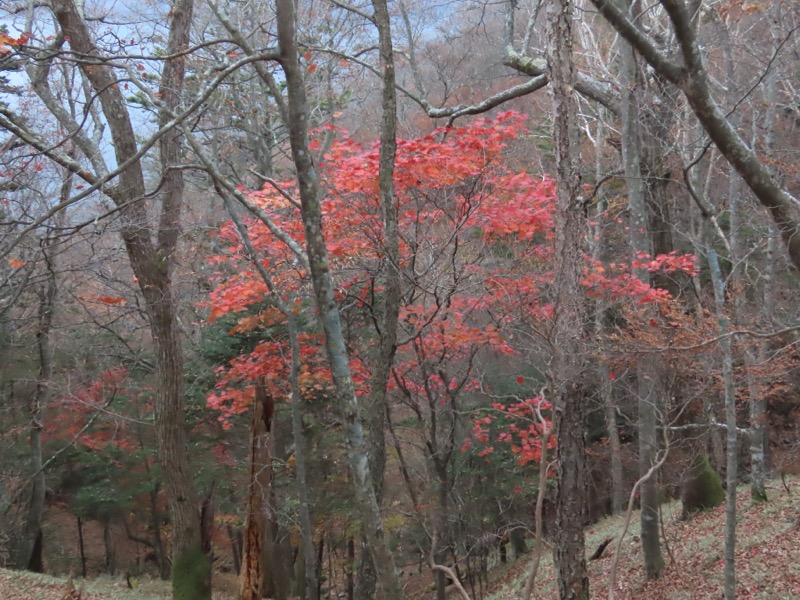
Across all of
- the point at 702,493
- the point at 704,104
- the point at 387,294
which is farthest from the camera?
the point at 702,493

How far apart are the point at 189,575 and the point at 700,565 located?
682 cm

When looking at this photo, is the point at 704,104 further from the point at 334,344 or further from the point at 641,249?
the point at 641,249

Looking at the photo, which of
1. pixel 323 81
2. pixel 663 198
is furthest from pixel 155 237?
pixel 323 81

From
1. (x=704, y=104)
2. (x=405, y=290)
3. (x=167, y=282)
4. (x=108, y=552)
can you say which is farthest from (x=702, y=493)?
(x=108, y=552)

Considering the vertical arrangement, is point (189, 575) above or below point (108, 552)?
above

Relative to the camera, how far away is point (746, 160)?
3174 millimetres

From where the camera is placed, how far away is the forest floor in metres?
7.20

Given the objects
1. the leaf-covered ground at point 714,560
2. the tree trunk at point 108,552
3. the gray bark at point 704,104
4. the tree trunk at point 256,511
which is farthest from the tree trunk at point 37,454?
the gray bark at point 704,104

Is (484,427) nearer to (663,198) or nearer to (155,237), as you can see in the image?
(663,198)

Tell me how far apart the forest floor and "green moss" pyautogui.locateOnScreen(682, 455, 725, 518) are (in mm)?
178

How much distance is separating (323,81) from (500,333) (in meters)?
8.98

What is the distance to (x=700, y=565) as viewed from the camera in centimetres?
803

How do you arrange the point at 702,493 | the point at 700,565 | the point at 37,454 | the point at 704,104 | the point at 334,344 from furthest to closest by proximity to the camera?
the point at 37,454 < the point at 702,493 < the point at 700,565 < the point at 334,344 < the point at 704,104

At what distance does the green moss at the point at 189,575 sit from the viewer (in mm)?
7918
